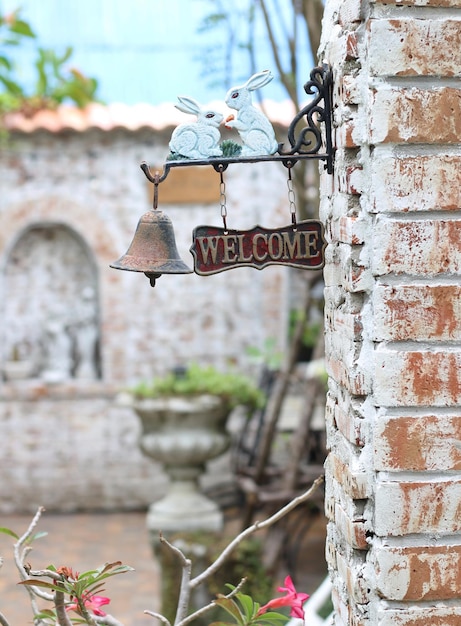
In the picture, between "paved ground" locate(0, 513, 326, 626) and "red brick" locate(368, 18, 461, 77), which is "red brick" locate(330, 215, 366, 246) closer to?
"red brick" locate(368, 18, 461, 77)

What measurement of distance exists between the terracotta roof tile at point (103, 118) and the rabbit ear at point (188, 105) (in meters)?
5.22

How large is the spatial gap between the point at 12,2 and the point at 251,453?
182 inches

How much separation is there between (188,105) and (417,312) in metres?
0.64

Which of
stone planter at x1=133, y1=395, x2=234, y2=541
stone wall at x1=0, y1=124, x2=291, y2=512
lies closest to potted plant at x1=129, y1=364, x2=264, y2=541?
stone planter at x1=133, y1=395, x2=234, y2=541

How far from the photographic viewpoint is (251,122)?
175 cm

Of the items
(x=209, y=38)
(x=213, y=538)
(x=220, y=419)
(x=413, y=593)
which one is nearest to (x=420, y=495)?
(x=413, y=593)

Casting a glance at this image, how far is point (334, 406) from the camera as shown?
1.73 meters

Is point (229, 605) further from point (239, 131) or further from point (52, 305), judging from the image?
point (52, 305)

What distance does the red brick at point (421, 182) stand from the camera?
1.48m

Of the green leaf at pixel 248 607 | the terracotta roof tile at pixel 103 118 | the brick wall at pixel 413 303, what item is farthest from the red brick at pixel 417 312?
the terracotta roof tile at pixel 103 118

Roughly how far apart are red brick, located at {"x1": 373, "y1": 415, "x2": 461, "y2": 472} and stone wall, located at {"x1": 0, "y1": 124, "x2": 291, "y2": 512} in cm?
581

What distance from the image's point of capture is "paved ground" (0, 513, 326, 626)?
5504mm

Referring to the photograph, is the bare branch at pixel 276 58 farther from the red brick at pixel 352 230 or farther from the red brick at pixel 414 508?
the red brick at pixel 414 508

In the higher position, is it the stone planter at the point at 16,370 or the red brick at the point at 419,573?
the red brick at the point at 419,573
